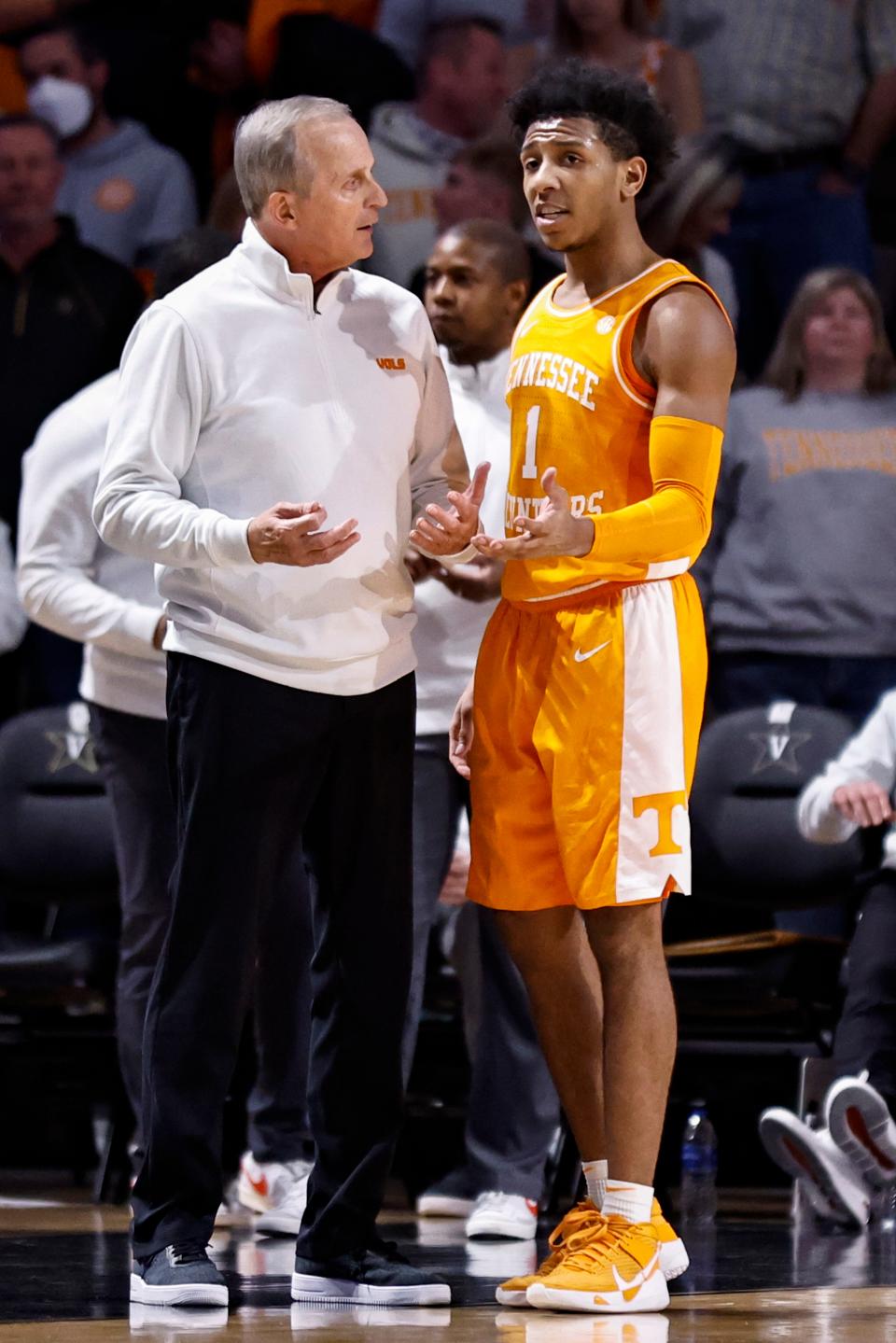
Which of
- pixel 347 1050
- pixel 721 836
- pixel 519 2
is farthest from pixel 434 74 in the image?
pixel 347 1050

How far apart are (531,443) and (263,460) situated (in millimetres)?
488

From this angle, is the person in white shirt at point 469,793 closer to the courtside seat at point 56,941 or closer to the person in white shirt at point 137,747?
the person in white shirt at point 137,747

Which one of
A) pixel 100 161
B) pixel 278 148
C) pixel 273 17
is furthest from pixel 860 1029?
pixel 273 17

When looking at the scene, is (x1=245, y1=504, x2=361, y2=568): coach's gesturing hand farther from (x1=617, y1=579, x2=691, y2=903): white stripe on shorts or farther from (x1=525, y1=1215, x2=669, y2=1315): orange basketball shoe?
(x1=525, y1=1215, x2=669, y2=1315): orange basketball shoe

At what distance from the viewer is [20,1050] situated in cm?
527

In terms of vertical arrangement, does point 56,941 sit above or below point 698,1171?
above

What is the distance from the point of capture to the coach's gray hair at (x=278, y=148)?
3.02 meters

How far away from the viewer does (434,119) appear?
6.34 meters

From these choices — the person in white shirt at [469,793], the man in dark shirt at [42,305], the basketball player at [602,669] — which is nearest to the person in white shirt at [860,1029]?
the person in white shirt at [469,793]

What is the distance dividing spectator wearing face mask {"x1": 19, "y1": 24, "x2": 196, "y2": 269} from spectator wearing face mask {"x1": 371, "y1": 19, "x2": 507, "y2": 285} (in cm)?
64

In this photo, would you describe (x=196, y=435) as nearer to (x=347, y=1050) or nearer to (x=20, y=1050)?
(x=347, y=1050)

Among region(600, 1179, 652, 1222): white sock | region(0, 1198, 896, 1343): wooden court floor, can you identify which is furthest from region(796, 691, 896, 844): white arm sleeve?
region(600, 1179, 652, 1222): white sock

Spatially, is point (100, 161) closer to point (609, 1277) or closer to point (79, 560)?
point (79, 560)

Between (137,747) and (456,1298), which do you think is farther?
(137,747)
